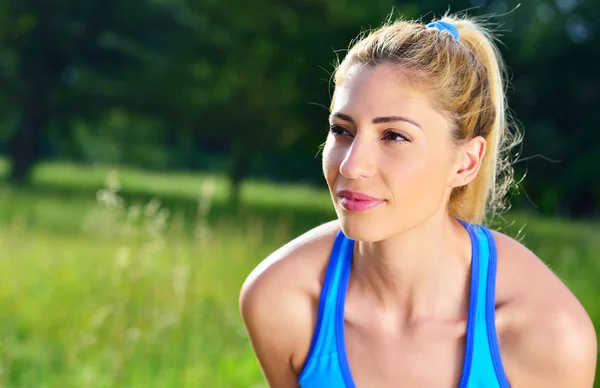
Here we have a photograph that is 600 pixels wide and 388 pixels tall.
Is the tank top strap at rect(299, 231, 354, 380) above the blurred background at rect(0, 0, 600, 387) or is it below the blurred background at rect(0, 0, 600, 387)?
below

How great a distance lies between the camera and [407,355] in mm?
1805

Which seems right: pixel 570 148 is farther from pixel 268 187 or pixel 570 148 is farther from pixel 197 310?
pixel 197 310

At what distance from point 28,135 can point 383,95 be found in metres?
11.8

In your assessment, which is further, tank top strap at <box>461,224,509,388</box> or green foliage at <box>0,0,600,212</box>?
green foliage at <box>0,0,600,212</box>

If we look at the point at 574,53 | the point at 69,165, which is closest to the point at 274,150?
the point at 69,165

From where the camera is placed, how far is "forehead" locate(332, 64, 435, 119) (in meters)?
1.61

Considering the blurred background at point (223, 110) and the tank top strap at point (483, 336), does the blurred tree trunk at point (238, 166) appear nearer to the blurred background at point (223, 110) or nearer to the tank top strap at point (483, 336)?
the blurred background at point (223, 110)

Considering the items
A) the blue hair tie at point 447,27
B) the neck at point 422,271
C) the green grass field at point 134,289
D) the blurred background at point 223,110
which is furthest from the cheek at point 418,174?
the blurred background at point 223,110

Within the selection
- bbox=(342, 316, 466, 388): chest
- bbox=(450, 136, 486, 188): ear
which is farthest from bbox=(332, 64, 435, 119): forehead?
bbox=(342, 316, 466, 388): chest

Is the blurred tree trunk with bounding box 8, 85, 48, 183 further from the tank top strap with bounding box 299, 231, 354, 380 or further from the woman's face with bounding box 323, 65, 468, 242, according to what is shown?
the woman's face with bounding box 323, 65, 468, 242

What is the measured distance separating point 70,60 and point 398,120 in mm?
12019

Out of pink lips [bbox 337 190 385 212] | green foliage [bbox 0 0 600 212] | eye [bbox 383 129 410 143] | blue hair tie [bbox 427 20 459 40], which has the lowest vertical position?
pink lips [bbox 337 190 385 212]

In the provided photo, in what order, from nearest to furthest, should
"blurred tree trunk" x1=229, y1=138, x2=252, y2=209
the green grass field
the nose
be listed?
the nose → the green grass field → "blurred tree trunk" x1=229, y1=138, x2=252, y2=209

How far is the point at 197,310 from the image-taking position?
4.95 meters
